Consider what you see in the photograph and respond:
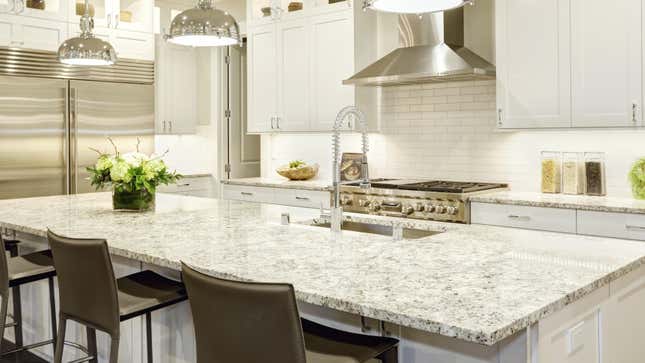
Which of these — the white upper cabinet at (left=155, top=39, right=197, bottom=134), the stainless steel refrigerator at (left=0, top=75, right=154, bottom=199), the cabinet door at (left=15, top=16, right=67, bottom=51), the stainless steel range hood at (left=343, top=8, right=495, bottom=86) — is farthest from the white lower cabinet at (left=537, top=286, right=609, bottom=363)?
the white upper cabinet at (left=155, top=39, right=197, bottom=134)

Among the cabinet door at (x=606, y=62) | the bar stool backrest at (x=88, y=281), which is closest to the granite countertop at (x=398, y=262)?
the bar stool backrest at (x=88, y=281)

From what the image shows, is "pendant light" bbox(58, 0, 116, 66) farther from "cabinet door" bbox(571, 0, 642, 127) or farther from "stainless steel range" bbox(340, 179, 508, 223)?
"cabinet door" bbox(571, 0, 642, 127)

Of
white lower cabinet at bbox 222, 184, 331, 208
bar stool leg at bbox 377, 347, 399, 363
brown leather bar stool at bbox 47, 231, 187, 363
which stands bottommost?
bar stool leg at bbox 377, 347, 399, 363

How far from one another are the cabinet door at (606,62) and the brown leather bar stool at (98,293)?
2.90 metres

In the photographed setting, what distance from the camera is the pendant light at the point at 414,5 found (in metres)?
2.59

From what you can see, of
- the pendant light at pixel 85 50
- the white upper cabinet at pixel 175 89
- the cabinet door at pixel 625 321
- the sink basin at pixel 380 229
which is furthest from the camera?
the white upper cabinet at pixel 175 89

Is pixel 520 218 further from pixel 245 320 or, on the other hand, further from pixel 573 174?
pixel 245 320

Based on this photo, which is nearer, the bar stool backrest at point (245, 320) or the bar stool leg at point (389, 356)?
the bar stool backrest at point (245, 320)

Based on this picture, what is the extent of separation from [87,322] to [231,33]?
5.28 ft

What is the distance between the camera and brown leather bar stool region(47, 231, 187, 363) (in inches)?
83.7

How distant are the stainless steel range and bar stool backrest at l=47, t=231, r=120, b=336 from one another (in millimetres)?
2250

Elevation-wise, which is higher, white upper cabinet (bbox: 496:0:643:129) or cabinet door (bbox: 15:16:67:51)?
cabinet door (bbox: 15:16:67:51)

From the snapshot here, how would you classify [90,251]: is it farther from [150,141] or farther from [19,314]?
[150,141]

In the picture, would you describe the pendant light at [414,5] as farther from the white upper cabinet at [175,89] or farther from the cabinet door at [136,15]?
the white upper cabinet at [175,89]
